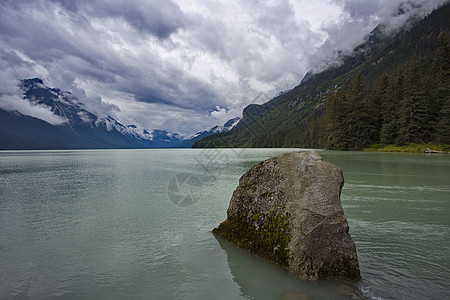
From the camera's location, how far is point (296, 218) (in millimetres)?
6789

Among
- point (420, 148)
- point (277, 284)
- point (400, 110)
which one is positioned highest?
point (400, 110)

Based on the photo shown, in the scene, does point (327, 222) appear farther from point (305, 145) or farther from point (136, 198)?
point (305, 145)

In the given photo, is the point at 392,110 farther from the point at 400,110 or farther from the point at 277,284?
the point at 277,284

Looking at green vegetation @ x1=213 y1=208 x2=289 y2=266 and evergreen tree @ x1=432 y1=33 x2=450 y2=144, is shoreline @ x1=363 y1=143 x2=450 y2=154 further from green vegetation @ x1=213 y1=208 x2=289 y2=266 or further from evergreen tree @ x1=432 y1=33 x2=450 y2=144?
green vegetation @ x1=213 y1=208 x2=289 y2=266

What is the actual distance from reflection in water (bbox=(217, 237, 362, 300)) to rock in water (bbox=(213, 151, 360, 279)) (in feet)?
0.98

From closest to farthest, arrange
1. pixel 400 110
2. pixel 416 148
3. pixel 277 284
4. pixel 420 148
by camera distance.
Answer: pixel 277 284, pixel 420 148, pixel 416 148, pixel 400 110

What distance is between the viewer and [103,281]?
6.22 meters

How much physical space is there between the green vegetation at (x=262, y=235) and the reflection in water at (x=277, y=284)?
0.33 m

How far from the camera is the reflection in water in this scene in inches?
208

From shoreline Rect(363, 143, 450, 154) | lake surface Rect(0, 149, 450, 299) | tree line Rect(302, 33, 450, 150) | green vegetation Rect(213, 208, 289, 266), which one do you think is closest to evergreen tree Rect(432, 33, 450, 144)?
tree line Rect(302, 33, 450, 150)

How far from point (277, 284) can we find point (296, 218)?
1.81 m

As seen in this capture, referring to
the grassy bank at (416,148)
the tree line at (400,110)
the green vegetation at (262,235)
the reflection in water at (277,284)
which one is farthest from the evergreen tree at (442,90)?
the reflection in water at (277,284)

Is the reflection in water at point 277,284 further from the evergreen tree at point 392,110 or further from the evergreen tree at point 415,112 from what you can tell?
the evergreen tree at point 392,110

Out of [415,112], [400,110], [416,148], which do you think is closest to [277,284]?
[416,148]
